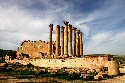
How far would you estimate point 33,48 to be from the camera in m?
62.5

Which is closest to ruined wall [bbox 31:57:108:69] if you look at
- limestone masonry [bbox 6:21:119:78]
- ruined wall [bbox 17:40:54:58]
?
limestone masonry [bbox 6:21:119:78]

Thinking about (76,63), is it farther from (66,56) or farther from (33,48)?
(33,48)

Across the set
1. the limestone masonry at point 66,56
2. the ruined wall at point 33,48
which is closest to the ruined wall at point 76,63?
the limestone masonry at point 66,56

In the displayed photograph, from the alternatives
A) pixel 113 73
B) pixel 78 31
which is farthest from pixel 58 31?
pixel 113 73

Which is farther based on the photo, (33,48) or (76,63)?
(33,48)

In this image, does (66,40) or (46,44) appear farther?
(46,44)

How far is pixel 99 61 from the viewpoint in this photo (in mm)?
34562

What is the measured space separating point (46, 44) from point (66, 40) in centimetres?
1563

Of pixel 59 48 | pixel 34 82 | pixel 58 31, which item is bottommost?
pixel 34 82

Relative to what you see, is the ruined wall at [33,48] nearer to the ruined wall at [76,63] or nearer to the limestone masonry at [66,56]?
the limestone masonry at [66,56]

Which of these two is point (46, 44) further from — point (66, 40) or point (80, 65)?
point (80, 65)

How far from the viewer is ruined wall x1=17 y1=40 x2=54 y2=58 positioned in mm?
59562

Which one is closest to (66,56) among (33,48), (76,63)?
(76,63)

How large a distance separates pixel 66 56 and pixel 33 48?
75.9ft
